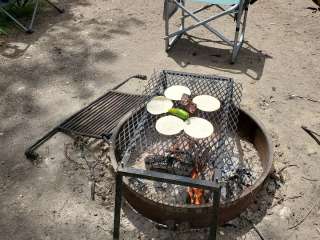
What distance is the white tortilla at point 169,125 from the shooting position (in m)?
A: 3.50

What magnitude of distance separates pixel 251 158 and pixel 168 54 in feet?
8.77

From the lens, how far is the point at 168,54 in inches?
248

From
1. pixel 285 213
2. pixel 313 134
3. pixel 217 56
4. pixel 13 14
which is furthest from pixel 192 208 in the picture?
pixel 13 14

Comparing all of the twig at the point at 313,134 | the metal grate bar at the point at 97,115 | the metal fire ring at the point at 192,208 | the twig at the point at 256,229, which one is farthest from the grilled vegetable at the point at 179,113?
the twig at the point at 313,134

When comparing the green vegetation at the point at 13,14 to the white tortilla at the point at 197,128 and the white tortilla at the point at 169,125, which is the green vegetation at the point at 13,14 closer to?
the white tortilla at the point at 169,125

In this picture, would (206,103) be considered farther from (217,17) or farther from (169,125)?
(217,17)

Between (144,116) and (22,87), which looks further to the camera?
(22,87)

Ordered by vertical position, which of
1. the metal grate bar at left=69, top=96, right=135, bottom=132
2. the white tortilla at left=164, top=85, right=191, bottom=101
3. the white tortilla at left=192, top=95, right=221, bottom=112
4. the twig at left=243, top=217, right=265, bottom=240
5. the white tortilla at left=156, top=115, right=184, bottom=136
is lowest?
the twig at left=243, top=217, right=265, bottom=240

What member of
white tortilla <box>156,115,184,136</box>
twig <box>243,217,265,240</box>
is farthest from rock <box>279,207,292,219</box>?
white tortilla <box>156,115,184,136</box>

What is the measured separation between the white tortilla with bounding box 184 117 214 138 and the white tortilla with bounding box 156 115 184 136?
0.06 meters

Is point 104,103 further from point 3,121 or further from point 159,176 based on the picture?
point 159,176

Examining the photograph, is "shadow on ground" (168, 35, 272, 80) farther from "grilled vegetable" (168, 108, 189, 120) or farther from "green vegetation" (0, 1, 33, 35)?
"green vegetation" (0, 1, 33, 35)

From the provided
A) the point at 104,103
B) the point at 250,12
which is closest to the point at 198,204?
the point at 104,103

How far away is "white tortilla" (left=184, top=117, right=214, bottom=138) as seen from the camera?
3469mm
